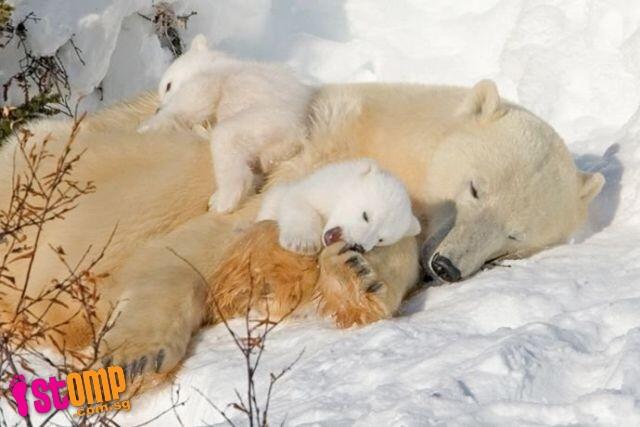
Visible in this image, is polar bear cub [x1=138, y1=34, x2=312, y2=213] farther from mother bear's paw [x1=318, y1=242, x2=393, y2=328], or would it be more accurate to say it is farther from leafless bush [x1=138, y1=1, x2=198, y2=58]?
leafless bush [x1=138, y1=1, x2=198, y2=58]

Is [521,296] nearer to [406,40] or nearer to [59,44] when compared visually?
[59,44]

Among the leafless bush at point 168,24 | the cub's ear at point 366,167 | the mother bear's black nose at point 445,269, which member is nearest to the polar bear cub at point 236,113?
the cub's ear at point 366,167

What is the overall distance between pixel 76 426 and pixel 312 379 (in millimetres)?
960

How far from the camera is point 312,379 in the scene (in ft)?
12.2

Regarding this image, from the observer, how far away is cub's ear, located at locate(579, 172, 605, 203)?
5.27 m

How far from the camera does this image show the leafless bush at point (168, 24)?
25.3ft

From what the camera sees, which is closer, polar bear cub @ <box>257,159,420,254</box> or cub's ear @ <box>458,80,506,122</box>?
polar bear cub @ <box>257,159,420,254</box>

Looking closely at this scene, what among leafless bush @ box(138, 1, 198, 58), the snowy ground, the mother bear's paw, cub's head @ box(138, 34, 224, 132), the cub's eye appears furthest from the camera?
leafless bush @ box(138, 1, 198, 58)

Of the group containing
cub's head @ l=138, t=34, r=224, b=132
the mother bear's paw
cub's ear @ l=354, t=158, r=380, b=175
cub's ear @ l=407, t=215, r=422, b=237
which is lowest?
the mother bear's paw

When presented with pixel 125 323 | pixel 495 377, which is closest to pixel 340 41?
pixel 125 323

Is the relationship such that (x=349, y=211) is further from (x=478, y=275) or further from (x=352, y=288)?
(x=478, y=275)

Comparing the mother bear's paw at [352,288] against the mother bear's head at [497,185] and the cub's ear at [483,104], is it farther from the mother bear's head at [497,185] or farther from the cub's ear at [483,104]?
the cub's ear at [483,104]

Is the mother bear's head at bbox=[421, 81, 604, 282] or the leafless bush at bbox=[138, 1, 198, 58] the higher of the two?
the leafless bush at bbox=[138, 1, 198, 58]

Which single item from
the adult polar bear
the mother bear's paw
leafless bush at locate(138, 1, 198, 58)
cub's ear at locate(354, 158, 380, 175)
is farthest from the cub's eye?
leafless bush at locate(138, 1, 198, 58)
